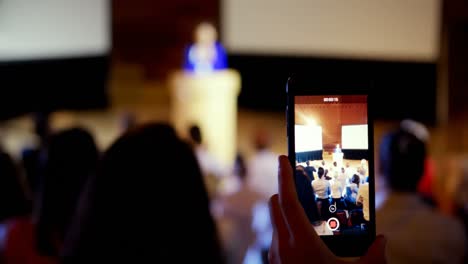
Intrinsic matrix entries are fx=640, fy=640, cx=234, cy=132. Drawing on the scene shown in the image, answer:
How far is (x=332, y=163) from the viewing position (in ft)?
2.62

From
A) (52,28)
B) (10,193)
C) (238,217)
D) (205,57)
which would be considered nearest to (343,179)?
(10,193)

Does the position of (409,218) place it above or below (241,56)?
below

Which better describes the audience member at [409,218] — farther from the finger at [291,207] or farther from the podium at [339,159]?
the finger at [291,207]

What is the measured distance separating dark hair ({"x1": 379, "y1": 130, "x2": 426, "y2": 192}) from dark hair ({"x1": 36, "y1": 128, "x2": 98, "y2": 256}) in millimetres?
882

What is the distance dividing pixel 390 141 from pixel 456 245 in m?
0.36

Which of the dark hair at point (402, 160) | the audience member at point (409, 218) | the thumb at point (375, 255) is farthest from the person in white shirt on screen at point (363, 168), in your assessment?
the dark hair at point (402, 160)

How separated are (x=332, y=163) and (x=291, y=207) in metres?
0.18

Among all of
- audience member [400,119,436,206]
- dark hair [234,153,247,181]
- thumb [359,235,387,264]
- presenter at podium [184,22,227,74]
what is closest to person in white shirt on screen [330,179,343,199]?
thumb [359,235,387,264]

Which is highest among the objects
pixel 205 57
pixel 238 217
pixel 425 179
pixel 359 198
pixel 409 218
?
pixel 205 57

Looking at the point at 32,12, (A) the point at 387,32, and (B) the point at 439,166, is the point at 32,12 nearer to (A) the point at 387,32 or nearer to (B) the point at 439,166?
(A) the point at 387,32

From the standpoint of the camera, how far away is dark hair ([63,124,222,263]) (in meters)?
1.17

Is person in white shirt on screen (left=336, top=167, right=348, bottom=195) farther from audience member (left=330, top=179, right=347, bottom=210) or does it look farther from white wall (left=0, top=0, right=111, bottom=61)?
white wall (left=0, top=0, right=111, bottom=61)

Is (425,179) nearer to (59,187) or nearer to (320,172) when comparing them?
(59,187)

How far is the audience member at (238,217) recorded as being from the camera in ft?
8.64
